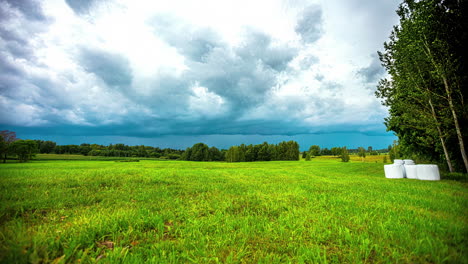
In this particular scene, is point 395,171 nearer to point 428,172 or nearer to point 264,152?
point 428,172

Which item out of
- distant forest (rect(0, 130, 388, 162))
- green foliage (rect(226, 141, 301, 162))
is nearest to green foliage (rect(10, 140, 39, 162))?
distant forest (rect(0, 130, 388, 162))

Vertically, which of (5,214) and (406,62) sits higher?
(406,62)

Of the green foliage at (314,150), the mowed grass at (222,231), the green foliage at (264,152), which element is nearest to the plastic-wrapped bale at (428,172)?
the mowed grass at (222,231)

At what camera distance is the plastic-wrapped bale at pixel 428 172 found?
13.5 m

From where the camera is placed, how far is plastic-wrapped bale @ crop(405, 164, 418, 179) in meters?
14.5

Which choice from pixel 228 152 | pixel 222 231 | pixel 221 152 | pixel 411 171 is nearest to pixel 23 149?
pixel 222 231

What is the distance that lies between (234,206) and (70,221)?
398 centimetres

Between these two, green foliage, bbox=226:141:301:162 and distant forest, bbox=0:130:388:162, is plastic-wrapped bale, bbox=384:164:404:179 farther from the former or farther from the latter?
green foliage, bbox=226:141:301:162

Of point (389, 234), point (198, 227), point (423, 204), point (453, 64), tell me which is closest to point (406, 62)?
point (453, 64)

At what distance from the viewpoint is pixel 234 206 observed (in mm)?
5605

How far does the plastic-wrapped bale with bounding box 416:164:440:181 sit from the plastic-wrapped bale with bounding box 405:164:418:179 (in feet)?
0.69

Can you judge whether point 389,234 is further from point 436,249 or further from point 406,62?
point 406,62

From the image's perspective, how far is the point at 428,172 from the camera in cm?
1378

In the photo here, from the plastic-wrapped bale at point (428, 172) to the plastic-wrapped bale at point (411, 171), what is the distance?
0.69ft
